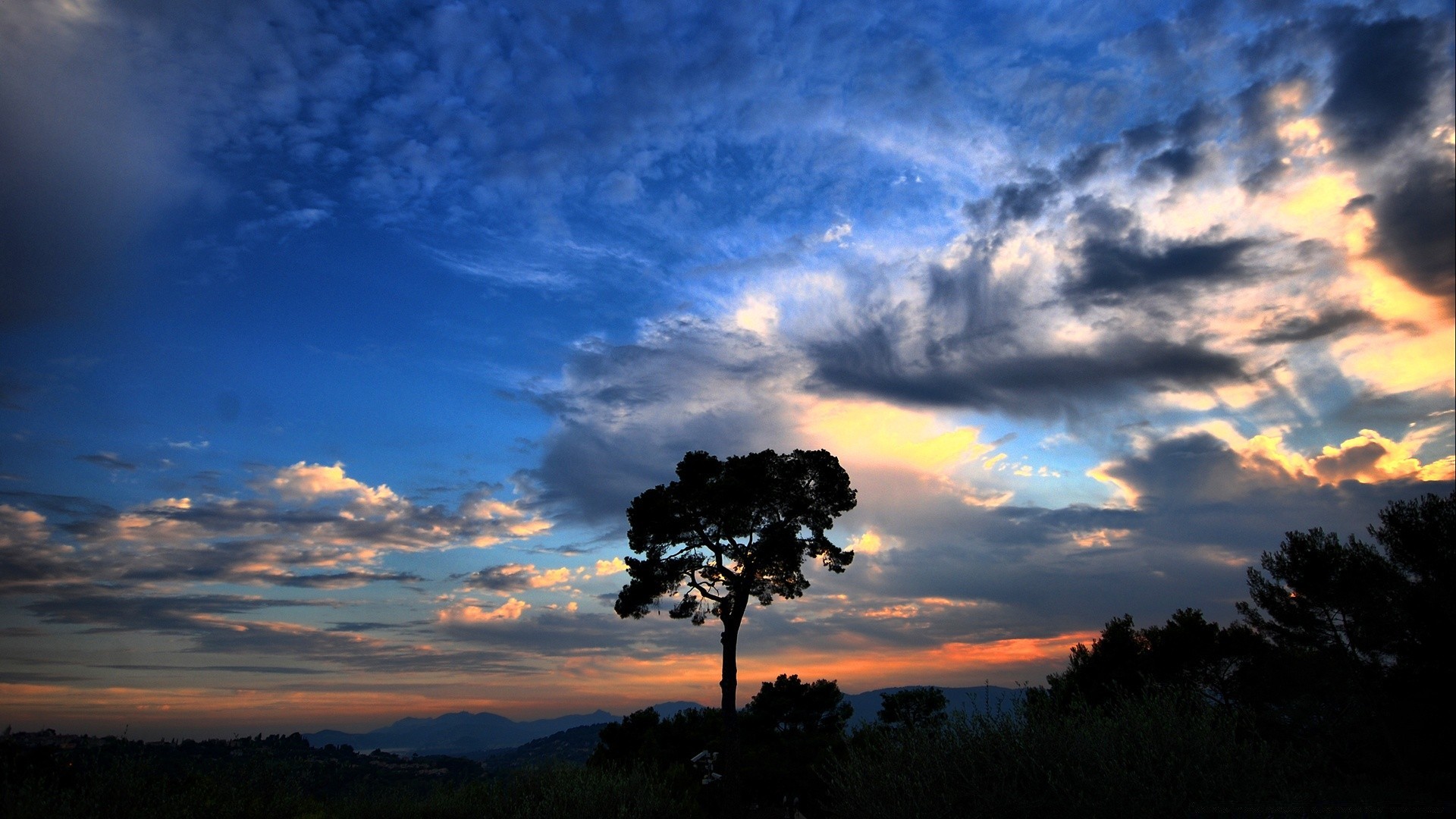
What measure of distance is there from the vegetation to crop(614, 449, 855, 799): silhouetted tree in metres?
7.10

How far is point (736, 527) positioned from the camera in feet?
99.3

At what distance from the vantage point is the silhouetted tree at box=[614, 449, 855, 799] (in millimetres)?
30156

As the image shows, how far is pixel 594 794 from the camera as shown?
A: 16438mm

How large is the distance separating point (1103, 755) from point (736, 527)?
65.4ft

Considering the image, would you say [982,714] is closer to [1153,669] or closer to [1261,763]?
[1261,763]

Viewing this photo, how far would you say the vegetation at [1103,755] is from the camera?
37.2ft

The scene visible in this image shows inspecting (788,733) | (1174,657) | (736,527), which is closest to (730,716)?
(736,527)

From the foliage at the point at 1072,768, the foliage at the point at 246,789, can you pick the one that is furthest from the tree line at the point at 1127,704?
the foliage at the point at 246,789

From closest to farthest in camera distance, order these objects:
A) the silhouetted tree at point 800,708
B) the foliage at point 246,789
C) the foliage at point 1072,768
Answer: the foliage at point 1072,768 < the foliage at point 246,789 < the silhouetted tree at point 800,708

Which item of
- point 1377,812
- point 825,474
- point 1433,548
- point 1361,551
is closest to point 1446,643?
point 1433,548

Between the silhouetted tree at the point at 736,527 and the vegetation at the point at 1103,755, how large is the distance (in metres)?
7.10

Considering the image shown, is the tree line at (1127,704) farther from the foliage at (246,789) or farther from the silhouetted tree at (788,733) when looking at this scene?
the foliage at (246,789)

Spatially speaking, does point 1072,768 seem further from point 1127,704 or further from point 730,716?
point 730,716

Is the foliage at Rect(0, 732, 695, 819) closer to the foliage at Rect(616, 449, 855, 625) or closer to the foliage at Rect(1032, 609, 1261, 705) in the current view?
the foliage at Rect(616, 449, 855, 625)
